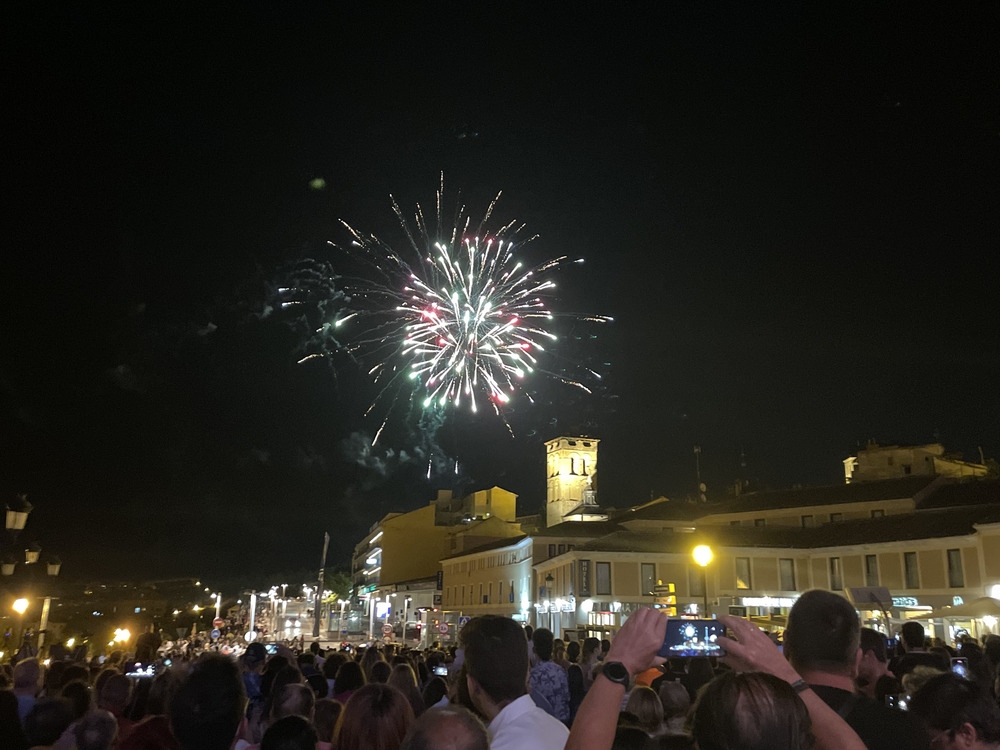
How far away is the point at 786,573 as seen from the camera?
45625mm

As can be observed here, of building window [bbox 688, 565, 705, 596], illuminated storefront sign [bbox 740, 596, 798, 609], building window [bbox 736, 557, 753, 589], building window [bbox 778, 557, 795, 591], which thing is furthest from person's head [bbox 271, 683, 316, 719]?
building window [bbox 778, 557, 795, 591]

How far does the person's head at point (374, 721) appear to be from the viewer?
3.54 meters

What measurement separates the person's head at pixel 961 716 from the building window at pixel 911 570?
41890 millimetres

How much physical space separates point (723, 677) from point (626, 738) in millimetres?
849

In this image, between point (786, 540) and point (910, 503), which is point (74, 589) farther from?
point (910, 503)

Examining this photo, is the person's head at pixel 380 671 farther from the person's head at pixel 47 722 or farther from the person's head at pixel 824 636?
the person's head at pixel 824 636

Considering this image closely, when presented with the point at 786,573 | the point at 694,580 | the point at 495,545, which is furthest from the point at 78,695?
the point at 495,545

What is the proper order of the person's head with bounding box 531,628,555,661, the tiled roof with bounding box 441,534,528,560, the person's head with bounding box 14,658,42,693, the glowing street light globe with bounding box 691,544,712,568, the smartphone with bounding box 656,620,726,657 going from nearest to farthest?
the smartphone with bounding box 656,620,726,657 → the person's head with bounding box 14,658,42,693 → the person's head with bounding box 531,628,555,661 → the glowing street light globe with bounding box 691,544,712,568 → the tiled roof with bounding box 441,534,528,560

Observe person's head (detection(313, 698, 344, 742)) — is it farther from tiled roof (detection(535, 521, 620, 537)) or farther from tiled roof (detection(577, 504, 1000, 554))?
tiled roof (detection(535, 521, 620, 537))

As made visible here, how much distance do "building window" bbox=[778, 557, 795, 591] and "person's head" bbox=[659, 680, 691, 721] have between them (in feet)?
141

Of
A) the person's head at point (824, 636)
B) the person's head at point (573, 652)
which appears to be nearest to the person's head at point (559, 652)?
the person's head at point (573, 652)

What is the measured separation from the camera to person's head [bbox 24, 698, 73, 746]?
15.9 feet

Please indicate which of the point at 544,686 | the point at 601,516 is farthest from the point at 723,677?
the point at 601,516

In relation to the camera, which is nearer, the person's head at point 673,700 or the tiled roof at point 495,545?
the person's head at point 673,700
